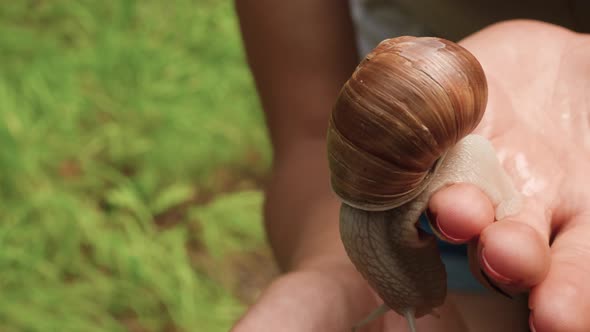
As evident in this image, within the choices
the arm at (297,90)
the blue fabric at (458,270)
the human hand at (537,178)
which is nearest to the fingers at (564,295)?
the human hand at (537,178)

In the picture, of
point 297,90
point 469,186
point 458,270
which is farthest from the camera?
point 297,90

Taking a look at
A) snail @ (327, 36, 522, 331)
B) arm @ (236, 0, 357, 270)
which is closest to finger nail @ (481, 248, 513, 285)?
snail @ (327, 36, 522, 331)

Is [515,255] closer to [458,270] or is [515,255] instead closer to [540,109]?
[540,109]

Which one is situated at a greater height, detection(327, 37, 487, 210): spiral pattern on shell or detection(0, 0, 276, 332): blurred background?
detection(327, 37, 487, 210): spiral pattern on shell

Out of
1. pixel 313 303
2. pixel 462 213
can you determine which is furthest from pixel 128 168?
pixel 462 213

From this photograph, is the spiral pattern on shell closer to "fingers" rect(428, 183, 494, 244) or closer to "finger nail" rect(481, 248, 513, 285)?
"fingers" rect(428, 183, 494, 244)

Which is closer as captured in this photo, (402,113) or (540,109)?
(402,113)

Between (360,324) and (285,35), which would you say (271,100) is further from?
(360,324)

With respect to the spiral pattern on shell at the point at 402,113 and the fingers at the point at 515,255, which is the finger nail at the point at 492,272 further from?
the spiral pattern on shell at the point at 402,113
